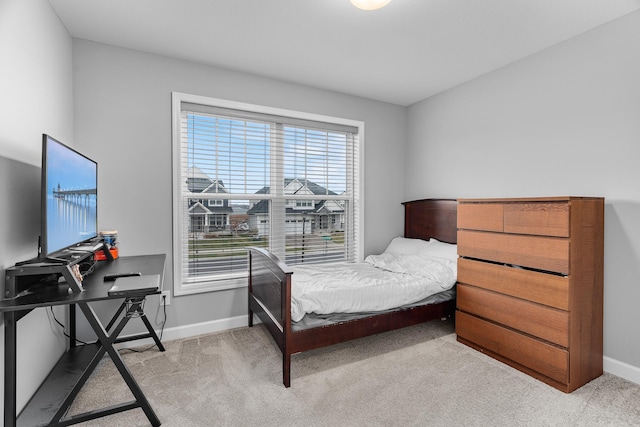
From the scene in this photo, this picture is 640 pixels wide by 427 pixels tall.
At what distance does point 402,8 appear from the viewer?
208cm

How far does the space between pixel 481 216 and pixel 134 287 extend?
7.97 feet

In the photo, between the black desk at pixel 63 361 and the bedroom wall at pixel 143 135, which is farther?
the bedroom wall at pixel 143 135

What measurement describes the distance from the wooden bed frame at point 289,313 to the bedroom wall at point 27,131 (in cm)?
139

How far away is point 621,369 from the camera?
2.19 m

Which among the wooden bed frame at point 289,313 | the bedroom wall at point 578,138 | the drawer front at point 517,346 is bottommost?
the drawer front at point 517,346

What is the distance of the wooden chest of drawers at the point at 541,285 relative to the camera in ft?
6.68

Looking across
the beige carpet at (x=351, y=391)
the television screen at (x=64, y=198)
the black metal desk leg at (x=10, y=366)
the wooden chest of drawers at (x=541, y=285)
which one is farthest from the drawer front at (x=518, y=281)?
the black metal desk leg at (x=10, y=366)

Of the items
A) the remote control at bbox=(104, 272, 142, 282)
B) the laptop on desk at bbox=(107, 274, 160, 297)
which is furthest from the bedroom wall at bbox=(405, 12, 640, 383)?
the remote control at bbox=(104, 272, 142, 282)

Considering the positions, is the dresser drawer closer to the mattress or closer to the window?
the mattress

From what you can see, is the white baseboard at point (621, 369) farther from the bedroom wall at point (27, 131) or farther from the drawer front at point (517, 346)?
the bedroom wall at point (27, 131)

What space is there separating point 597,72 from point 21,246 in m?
3.88

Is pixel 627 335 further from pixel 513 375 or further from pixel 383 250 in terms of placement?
pixel 383 250

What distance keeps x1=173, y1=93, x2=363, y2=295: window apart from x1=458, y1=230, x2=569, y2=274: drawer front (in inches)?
55.8

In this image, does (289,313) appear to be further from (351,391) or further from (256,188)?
(256,188)
